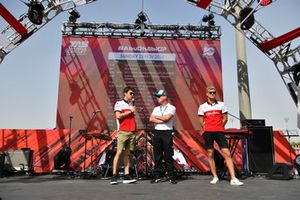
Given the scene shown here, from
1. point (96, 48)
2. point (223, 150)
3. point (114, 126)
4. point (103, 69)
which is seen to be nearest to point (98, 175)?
point (223, 150)

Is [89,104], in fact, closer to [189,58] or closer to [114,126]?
[114,126]

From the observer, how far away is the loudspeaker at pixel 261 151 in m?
4.55

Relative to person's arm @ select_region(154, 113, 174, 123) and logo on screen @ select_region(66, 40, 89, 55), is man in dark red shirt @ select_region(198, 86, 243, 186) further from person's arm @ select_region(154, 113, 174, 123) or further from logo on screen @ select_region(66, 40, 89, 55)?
logo on screen @ select_region(66, 40, 89, 55)

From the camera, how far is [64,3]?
670 cm

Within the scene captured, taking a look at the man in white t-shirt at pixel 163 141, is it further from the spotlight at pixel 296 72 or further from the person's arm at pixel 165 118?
the spotlight at pixel 296 72

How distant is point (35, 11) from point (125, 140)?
195 inches

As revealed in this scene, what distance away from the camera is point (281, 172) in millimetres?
3879

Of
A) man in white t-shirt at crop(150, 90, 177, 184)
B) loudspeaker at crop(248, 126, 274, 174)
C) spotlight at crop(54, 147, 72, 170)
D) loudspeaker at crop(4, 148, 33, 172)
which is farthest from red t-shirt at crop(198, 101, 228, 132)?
loudspeaker at crop(4, 148, 33, 172)

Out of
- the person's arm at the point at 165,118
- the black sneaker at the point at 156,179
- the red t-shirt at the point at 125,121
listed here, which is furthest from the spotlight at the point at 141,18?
the black sneaker at the point at 156,179

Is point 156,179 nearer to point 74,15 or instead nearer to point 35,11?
point 35,11

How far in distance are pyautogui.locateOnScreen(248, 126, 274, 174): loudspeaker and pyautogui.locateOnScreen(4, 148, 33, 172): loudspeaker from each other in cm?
461

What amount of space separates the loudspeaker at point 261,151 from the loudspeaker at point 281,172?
0.61 m

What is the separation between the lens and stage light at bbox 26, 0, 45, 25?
20.5 ft

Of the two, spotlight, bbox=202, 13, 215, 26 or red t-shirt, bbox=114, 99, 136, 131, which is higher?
spotlight, bbox=202, 13, 215, 26
